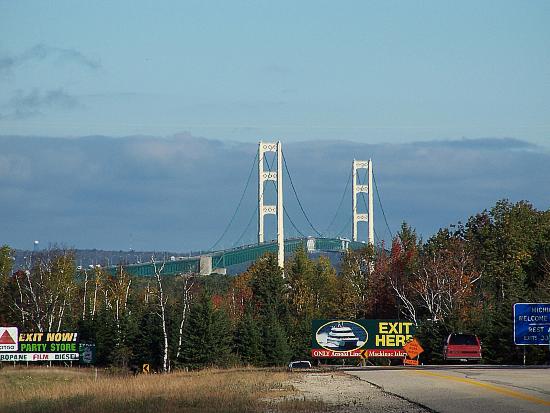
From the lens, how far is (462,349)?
4731 centimetres

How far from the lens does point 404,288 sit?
84.1 metres

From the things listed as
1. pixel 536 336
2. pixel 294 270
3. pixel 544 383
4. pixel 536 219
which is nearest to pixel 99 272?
pixel 294 270

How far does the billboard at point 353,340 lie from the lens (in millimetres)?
48188

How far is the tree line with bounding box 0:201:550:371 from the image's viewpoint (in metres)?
60.3

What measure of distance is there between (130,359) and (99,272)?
142 ft

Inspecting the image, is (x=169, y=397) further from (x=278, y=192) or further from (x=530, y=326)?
(x=278, y=192)

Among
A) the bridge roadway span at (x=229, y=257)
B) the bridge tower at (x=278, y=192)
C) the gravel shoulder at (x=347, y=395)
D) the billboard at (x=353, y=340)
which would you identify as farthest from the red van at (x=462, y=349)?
the bridge roadway span at (x=229, y=257)

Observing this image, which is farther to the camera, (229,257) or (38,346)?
(229,257)

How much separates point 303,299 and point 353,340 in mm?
44492

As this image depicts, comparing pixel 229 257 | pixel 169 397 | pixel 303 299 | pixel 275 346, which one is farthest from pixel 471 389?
pixel 229 257

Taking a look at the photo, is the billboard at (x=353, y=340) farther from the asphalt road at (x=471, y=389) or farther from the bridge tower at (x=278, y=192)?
the bridge tower at (x=278, y=192)

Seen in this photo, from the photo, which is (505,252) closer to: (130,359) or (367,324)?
Answer: (130,359)

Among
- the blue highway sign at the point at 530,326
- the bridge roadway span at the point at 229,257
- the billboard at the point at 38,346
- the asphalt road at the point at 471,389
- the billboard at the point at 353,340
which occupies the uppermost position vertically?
the bridge roadway span at the point at 229,257

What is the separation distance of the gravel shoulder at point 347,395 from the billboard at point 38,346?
1392 inches
